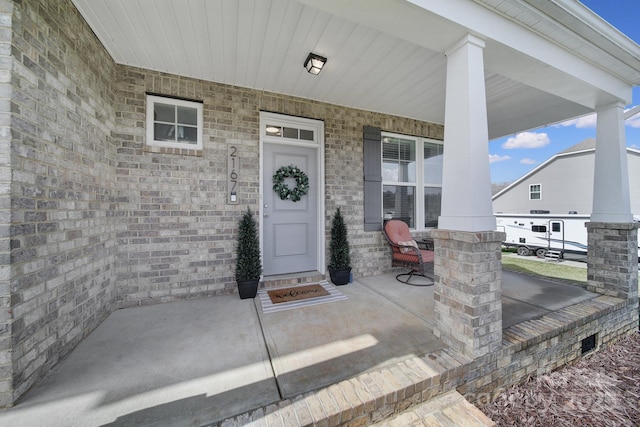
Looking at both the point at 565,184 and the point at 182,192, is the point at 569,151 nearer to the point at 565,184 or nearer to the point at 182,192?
the point at 565,184

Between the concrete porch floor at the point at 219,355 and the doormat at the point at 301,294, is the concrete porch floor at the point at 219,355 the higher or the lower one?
the lower one

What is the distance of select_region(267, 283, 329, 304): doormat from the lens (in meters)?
2.95

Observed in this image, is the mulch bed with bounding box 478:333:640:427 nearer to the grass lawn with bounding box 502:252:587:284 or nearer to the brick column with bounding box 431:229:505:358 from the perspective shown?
the brick column with bounding box 431:229:505:358

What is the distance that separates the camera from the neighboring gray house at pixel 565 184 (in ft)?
31.0

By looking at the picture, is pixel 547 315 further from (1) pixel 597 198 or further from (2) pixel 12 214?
(2) pixel 12 214

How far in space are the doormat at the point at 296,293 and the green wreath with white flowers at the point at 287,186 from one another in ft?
4.13

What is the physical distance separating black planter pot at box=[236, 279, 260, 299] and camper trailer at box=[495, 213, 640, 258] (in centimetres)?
716

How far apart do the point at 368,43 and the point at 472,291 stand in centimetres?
242

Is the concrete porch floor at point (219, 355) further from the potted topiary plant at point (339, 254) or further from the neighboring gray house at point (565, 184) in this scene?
the neighboring gray house at point (565, 184)

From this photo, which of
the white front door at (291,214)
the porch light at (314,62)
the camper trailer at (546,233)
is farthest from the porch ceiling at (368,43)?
the camper trailer at (546,233)

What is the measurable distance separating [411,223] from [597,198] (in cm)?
238

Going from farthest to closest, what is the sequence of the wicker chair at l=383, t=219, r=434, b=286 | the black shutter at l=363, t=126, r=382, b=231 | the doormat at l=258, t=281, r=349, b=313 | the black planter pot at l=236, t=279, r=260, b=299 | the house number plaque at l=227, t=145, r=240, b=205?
the black shutter at l=363, t=126, r=382, b=231
the wicker chair at l=383, t=219, r=434, b=286
the house number plaque at l=227, t=145, r=240, b=205
the black planter pot at l=236, t=279, r=260, b=299
the doormat at l=258, t=281, r=349, b=313

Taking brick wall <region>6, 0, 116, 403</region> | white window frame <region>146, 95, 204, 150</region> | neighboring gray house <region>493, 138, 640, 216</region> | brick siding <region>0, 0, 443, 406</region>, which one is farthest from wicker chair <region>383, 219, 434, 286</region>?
neighboring gray house <region>493, 138, 640, 216</region>

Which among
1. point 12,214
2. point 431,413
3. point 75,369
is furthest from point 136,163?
point 431,413
